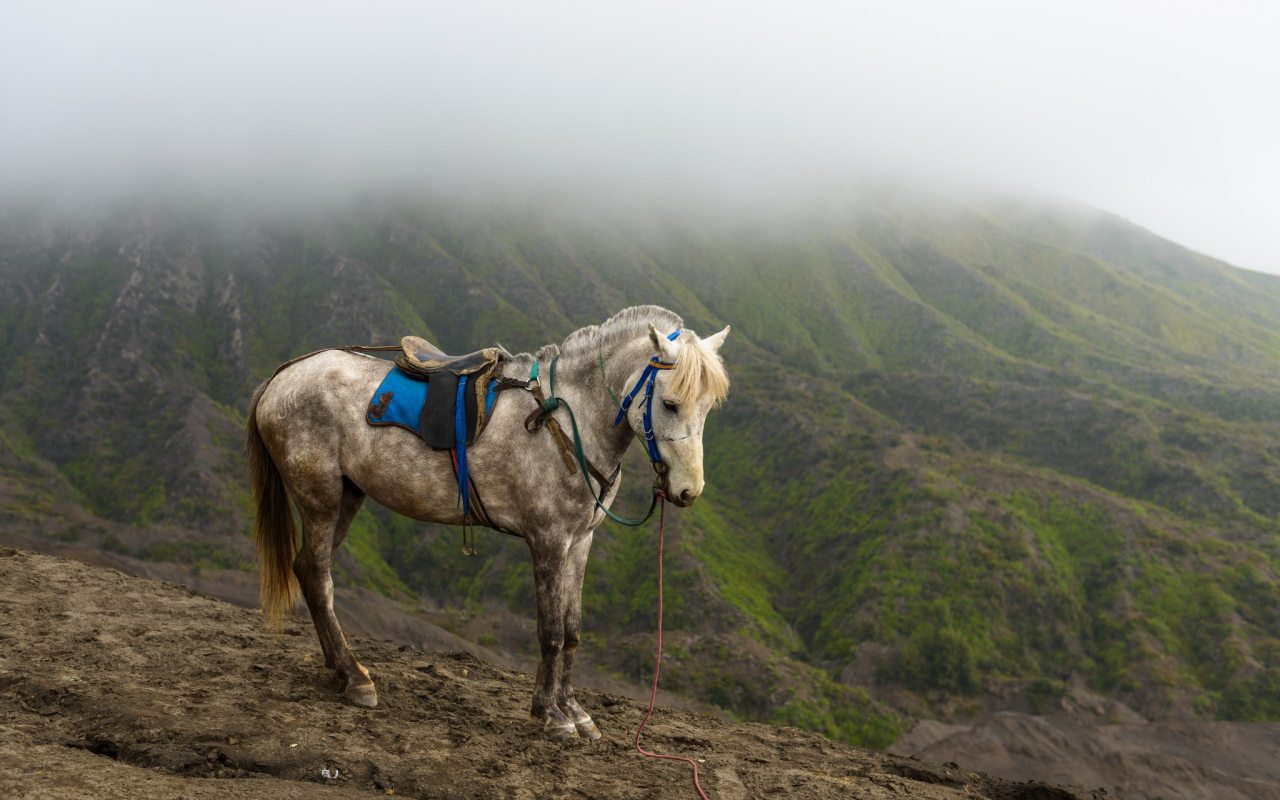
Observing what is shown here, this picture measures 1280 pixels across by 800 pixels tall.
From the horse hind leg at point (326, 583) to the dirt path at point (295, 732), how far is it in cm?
21

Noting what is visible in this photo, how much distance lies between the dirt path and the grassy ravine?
70.6ft

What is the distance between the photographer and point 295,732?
5.66 meters

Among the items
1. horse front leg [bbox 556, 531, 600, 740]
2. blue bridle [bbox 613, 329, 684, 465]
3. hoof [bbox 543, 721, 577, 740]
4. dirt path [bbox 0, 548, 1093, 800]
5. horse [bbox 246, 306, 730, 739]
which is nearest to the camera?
dirt path [bbox 0, 548, 1093, 800]

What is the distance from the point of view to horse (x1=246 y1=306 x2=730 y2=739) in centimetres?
615

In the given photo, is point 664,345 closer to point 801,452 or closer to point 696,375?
point 696,375

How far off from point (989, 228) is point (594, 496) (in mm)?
144686

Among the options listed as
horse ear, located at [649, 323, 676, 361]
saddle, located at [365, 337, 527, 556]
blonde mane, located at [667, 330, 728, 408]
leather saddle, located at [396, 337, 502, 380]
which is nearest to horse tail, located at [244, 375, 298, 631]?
saddle, located at [365, 337, 527, 556]

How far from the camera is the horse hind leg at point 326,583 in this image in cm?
657

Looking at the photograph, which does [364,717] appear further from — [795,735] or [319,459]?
[795,735]

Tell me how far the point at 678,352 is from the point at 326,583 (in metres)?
3.84

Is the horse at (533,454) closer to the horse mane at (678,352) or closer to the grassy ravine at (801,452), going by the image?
the horse mane at (678,352)

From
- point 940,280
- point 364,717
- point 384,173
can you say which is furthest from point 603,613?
point 384,173

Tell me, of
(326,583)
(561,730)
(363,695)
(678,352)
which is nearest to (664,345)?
(678,352)

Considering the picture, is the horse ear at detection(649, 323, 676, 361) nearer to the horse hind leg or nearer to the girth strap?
the girth strap
